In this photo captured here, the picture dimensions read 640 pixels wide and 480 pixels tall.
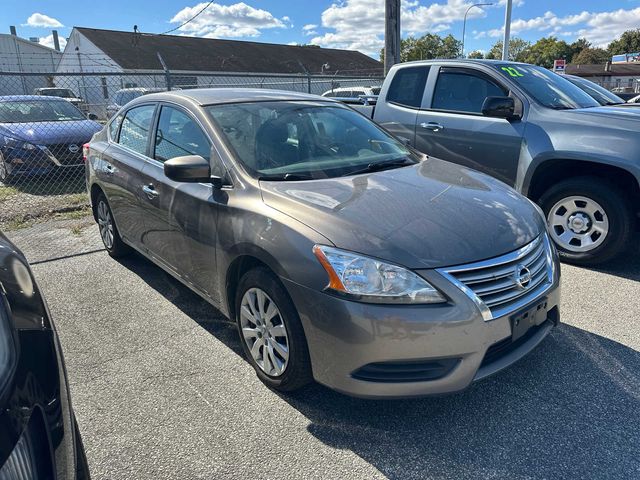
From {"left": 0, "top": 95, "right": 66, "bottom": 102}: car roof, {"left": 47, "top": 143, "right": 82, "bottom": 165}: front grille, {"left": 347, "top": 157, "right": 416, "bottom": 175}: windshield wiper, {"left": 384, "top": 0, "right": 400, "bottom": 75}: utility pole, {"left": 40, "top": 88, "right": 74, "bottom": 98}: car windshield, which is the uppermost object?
{"left": 384, "top": 0, "right": 400, "bottom": 75}: utility pole

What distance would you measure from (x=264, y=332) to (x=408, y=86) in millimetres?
4233

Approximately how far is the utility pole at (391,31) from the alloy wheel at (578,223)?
227 inches

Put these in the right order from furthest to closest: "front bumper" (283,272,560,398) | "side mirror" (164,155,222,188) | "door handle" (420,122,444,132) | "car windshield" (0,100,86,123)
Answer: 1. "car windshield" (0,100,86,123)
2. "door handle" (420,122,444,132)
3. "side mirror" (164,155,222,188)
4. "front bumper" (283,272,560,398)

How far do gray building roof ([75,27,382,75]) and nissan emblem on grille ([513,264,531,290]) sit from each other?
31070 millimetres

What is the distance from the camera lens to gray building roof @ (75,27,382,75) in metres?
33.7

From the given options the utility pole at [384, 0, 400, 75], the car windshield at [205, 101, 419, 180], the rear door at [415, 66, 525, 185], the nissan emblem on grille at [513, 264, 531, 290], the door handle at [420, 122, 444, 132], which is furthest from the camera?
the utility pole at [384, 0, 400, 75]

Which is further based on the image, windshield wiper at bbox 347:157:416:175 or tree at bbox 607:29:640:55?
tree at bbox 607:29:640:55

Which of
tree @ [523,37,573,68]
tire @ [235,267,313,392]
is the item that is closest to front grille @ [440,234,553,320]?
tire @ [235,267,313,392]

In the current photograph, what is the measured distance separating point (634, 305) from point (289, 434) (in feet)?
9.70

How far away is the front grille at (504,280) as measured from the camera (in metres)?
2.30

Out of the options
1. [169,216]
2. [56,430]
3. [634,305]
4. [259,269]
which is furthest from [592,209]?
[56,430]

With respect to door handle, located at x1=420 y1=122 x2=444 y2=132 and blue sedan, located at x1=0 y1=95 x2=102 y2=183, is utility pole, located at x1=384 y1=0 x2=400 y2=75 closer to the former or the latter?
door handle, located at x1=420 y1=122 x2=444 y2=132

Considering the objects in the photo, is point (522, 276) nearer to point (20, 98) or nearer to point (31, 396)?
point (31, 396)

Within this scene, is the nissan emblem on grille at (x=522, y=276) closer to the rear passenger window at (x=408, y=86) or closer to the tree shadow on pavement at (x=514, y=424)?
the tree shadow on pavement at (x=514, y=424)
